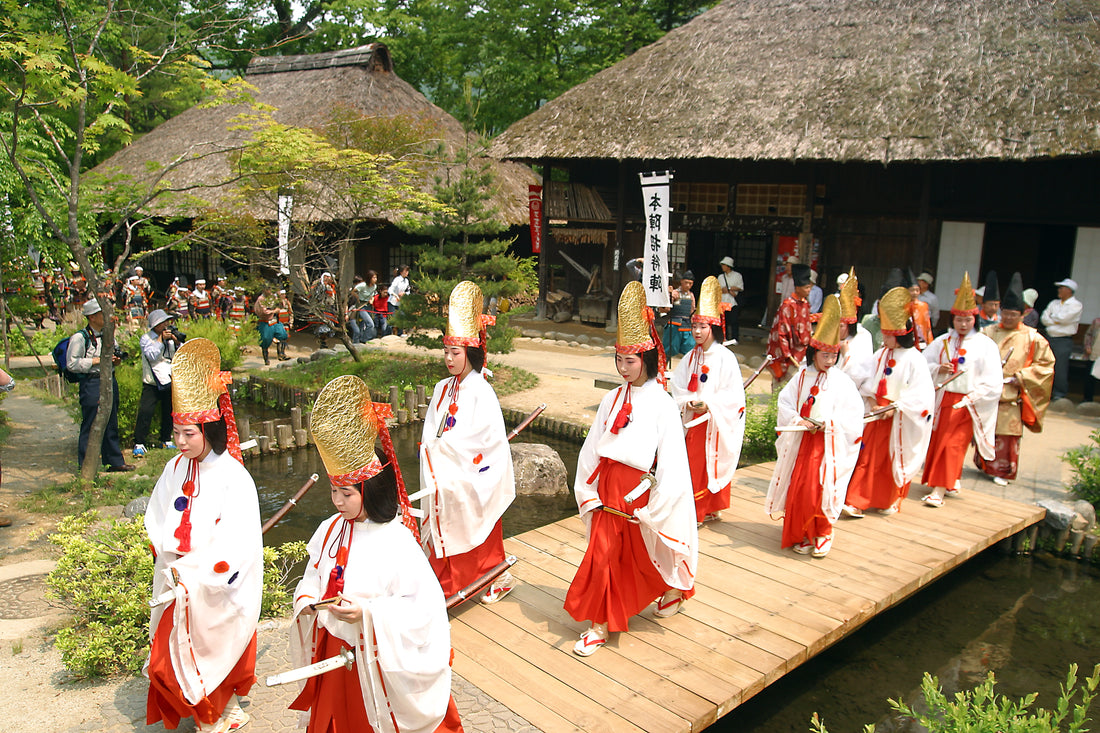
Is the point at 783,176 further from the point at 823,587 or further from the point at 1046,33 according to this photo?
the point at 823,587

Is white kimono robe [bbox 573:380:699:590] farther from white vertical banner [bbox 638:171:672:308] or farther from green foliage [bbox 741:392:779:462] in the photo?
white vertical banner [bbox 638:171:672:308]

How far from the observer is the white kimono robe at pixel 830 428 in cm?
579

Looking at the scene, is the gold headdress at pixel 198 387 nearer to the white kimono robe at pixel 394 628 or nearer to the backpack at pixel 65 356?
the white kimono robe at pixel 394 628

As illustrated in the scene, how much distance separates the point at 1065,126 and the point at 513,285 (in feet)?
26.9

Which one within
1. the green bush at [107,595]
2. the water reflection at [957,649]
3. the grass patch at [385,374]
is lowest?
the water reflection at [957,649]

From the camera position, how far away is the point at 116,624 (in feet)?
14.7

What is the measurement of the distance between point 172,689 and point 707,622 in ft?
9.87

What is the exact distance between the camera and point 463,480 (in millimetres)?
4910

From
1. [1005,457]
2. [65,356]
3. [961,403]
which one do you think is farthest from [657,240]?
[65,356]

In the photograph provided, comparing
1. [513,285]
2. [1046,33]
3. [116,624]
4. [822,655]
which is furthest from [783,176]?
[116,624]

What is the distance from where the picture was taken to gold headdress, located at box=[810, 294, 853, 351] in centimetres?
571

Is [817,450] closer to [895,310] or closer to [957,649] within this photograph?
[895,310]

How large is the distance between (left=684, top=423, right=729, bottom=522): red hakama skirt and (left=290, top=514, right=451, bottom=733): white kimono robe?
3.65 meters

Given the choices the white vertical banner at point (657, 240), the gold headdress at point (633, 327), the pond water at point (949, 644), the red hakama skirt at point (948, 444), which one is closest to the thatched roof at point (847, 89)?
the white vertical banner at point (657, 240)
